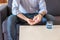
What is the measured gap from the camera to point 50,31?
1.35 meters

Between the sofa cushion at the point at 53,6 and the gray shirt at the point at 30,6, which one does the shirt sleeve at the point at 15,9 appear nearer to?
the gray shirt at the point at 30,6

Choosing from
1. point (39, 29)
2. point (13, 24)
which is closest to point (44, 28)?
point (39, 29)

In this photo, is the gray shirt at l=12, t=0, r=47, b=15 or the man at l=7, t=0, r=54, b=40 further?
the gray shirt at l=12, t=0, r=47, b=15

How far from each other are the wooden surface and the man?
0.19 m

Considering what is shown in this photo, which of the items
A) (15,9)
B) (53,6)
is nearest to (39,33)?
(15,9)

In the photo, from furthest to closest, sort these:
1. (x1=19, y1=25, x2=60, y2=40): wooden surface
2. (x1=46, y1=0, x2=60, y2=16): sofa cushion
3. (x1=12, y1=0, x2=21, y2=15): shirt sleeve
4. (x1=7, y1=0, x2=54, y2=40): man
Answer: (x1=46, y1=0, x2=60, y2=16): sofa cushion
(x1=12, y1=0, x2=21, y2=15): shirt sleeve
(x1=7, y1=0, x2=54, y2=40): man
(x1=19, y1=25, x2=60, y2=40): wooden surface

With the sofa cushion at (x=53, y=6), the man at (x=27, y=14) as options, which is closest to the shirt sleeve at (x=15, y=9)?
the man at (x=27, y=14)

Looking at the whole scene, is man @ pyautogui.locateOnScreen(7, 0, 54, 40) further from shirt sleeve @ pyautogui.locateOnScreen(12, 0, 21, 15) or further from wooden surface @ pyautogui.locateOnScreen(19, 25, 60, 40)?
wooden surface @ pyautogui.locateOnScreen(19, 25, 60, 40)

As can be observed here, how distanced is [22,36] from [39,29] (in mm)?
183

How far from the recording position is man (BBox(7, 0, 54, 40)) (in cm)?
163

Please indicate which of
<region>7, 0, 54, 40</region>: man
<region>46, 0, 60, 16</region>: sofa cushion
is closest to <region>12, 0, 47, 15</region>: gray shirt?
<region>7, 0, 54, 40</region>: man

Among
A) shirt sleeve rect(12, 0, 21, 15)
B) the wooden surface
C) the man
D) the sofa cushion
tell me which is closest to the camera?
the wooden surface

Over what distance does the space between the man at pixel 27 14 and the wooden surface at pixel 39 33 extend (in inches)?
7.5

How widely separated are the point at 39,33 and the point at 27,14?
0.58 m
